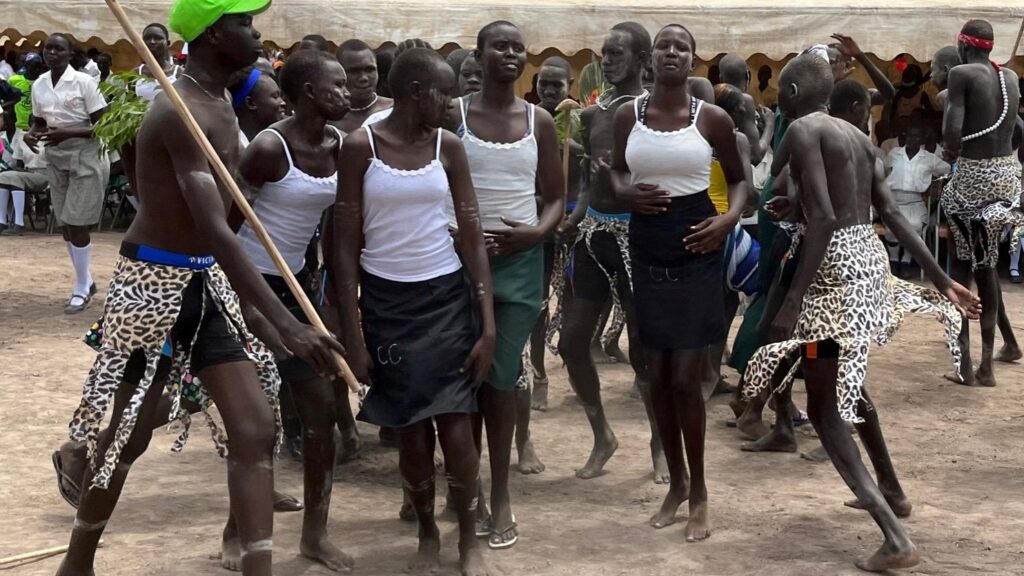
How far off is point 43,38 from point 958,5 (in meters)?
9.43

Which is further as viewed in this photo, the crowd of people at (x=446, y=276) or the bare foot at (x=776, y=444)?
the bare foot at (x=776, y=444)

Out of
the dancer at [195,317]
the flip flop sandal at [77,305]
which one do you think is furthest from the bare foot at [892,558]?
the flip flop sandal at [77,305]

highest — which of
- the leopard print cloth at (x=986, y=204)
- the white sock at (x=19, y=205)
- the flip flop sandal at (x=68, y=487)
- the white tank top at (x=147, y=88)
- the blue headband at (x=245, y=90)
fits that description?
the blue headband at (x=245, y=90)

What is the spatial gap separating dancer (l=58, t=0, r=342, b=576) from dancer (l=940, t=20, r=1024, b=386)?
5.65 metres

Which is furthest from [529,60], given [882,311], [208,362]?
[208,362]

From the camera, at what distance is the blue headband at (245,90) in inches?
233

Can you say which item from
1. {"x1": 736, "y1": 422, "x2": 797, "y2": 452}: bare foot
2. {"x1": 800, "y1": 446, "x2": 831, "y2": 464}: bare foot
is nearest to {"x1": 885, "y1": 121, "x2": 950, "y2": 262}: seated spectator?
{"x1": 736, "y1": 422, "x2": 797, "y2": 452}: bare foot

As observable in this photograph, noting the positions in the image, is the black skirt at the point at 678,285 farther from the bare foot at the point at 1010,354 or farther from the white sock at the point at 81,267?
the white sock at the point at 81,267

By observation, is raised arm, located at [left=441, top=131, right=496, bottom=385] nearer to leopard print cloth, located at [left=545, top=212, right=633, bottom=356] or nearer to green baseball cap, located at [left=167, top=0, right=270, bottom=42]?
green baseball cap, located at [left=167, top=0, right=270, bottom=42]

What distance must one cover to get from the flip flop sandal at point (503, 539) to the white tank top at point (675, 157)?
60.5 inches

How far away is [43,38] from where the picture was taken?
14.6m

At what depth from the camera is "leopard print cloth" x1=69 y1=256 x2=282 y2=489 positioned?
4453 mm

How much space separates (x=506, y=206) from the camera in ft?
17.7

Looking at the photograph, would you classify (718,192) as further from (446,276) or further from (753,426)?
(446,276)
